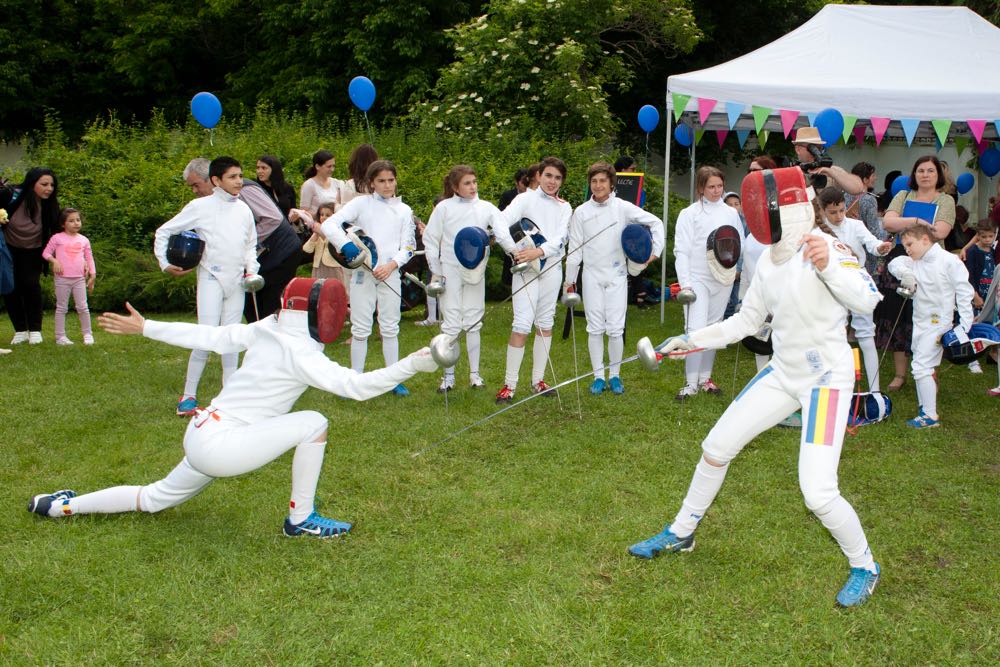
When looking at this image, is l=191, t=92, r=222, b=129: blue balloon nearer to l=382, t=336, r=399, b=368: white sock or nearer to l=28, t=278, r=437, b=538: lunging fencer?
l=382, t=336, r=399, b=368: white sock

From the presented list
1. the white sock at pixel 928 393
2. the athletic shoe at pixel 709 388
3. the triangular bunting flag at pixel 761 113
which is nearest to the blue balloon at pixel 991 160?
the triangular bunting flag at pixel 761 113

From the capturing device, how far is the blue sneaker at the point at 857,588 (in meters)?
3.55

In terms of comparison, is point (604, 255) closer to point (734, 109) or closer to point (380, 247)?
point (380, 247)

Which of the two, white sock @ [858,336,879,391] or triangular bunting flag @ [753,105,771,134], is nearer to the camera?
white sock @ [858,336,879,391]

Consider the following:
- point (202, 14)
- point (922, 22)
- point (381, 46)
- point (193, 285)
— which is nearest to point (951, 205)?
point (922, 22)

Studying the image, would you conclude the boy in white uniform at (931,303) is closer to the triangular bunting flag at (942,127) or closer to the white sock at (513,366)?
the triangular bunting flag at (942,127)

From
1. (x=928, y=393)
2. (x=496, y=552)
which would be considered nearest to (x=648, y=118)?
(x=928, y=393)

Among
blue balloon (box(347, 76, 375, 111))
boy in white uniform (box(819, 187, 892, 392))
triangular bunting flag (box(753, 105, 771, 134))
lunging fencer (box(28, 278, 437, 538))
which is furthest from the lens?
blue balloon (box(347, 76, 375, 111))

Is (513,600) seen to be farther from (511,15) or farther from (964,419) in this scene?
(511,15)

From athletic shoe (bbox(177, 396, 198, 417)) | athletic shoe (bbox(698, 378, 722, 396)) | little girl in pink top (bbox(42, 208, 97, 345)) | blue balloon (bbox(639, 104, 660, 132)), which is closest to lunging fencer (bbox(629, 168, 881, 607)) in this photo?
athletic shoe (bbox(698, 378, 722, 396))

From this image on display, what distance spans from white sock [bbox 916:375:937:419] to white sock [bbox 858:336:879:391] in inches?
18.7

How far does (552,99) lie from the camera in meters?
14.0

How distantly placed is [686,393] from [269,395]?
11.7ft

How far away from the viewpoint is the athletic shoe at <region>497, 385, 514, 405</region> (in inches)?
253
